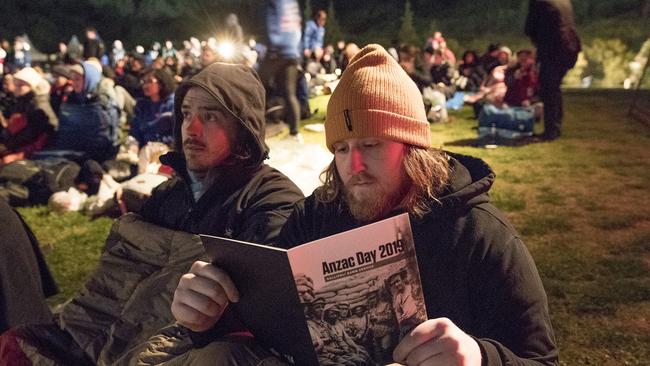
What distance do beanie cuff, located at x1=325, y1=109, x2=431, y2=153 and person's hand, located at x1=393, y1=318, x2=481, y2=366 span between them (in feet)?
1.84

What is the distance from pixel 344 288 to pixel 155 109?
522 cm

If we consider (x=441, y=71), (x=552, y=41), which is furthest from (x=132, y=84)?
(x=552, y=41)

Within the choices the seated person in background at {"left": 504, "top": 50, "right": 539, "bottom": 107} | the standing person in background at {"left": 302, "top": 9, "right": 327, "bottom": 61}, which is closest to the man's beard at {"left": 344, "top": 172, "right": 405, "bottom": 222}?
the seated person in background at {"left": 504, "top": 50, "right": 539, "bottom": 107}

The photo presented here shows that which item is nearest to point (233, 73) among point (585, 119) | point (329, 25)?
point (585, 119)

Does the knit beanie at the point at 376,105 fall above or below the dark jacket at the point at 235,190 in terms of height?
above

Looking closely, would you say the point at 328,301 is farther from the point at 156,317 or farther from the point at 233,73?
the point at 233,73

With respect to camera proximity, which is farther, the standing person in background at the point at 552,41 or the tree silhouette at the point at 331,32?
the tree silhouette at the point at 331,32

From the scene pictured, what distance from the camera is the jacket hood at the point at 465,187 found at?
149 centimetres

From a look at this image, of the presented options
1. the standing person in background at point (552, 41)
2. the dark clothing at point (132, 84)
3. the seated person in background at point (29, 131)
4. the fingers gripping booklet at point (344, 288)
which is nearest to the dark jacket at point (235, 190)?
the fingers gripping booklet at point (344, 288)

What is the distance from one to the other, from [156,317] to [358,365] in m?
1.06

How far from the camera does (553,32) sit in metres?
7.25

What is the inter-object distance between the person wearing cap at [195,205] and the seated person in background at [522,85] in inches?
260

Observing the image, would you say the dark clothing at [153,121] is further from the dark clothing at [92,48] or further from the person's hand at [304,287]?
the dark clothing at [92,48]

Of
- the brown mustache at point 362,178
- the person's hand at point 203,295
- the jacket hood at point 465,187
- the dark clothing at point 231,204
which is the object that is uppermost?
the brown mustache at point 362,178
